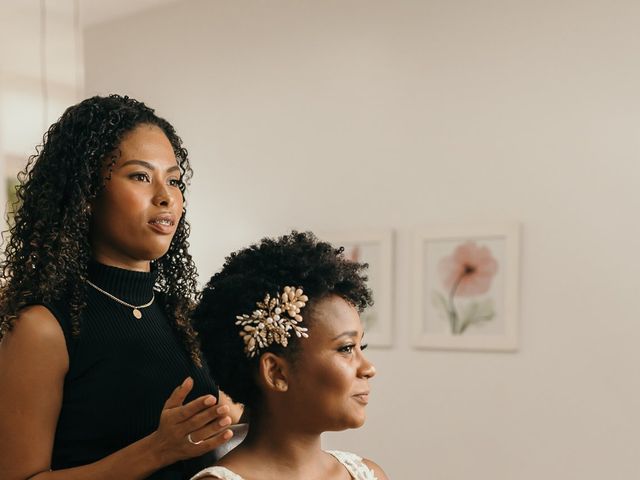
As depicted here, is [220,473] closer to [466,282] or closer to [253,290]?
[253,290]

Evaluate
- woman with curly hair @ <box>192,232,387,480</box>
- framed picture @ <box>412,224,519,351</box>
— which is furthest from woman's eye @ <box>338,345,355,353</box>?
framed picture @ <box>412,224,519,351</box>

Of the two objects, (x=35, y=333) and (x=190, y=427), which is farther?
(x=35, y=333)

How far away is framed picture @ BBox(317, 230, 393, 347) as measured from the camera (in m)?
4.89

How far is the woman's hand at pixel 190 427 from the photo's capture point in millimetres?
Answer: 1395

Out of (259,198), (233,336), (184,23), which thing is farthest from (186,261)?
(184,23)

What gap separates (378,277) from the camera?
4.95 meters

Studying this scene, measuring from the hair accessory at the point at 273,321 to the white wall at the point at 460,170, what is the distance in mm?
2726

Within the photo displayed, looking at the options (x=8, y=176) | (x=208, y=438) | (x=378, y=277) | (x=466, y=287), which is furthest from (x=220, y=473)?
(x=8, y=176)

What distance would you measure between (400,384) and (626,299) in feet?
→ 4.26

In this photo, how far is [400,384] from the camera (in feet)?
15.9

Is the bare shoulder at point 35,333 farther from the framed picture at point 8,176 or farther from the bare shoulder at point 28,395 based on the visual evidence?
the framed picture at point 8,176

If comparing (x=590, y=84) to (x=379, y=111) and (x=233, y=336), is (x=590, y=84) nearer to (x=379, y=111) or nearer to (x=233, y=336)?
(x=379, y=111)

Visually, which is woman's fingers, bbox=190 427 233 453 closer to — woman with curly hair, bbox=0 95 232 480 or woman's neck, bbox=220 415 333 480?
woman with curly hair, bbox=0 95 232 480

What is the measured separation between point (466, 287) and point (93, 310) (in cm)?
309
